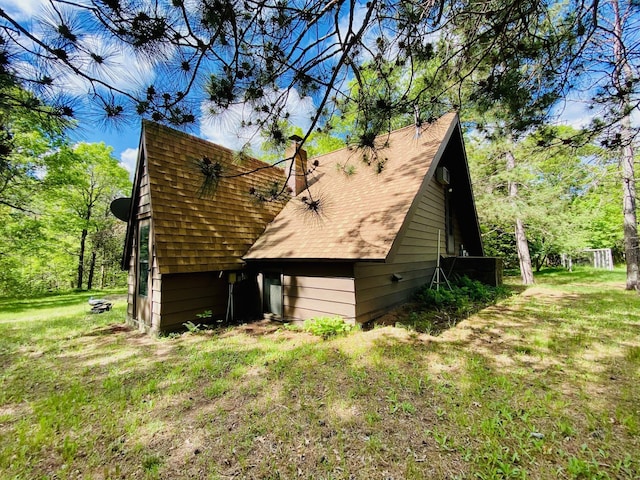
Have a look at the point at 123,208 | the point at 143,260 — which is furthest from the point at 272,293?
the point at 123,208

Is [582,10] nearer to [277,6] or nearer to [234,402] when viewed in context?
[277,6]

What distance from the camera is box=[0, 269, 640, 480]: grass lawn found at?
2008 millimetres

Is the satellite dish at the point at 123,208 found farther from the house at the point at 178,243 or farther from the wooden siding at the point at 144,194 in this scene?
the wooden siding at the point at 144,194

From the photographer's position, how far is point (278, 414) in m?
2.59

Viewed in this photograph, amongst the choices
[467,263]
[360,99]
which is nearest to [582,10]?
[360,99]

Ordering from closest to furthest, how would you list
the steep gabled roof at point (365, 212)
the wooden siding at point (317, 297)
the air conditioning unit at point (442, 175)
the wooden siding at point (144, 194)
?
the steep gabled roof at point (365, 212) < the wooden siding at point (317, 297) < the wooden siding at point (144, 194) < the air conditioning unit at point (442, 175)

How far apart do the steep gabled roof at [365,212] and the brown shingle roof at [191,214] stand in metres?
0.60

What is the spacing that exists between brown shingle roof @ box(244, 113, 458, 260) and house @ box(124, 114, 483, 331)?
0.03 meters

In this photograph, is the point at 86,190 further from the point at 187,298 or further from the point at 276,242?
the point at 276,242

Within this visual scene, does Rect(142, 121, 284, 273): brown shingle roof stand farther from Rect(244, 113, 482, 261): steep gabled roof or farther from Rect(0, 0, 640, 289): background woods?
Rect(0, 0, 640, 289): background woods

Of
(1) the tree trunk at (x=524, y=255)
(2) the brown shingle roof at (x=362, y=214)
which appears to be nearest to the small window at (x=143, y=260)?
(2) the brown shingle roof at (x=362, y=214)

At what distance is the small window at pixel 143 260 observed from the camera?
5.96m

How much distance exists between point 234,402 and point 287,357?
1178 millimetres

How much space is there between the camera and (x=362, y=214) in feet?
18.9
